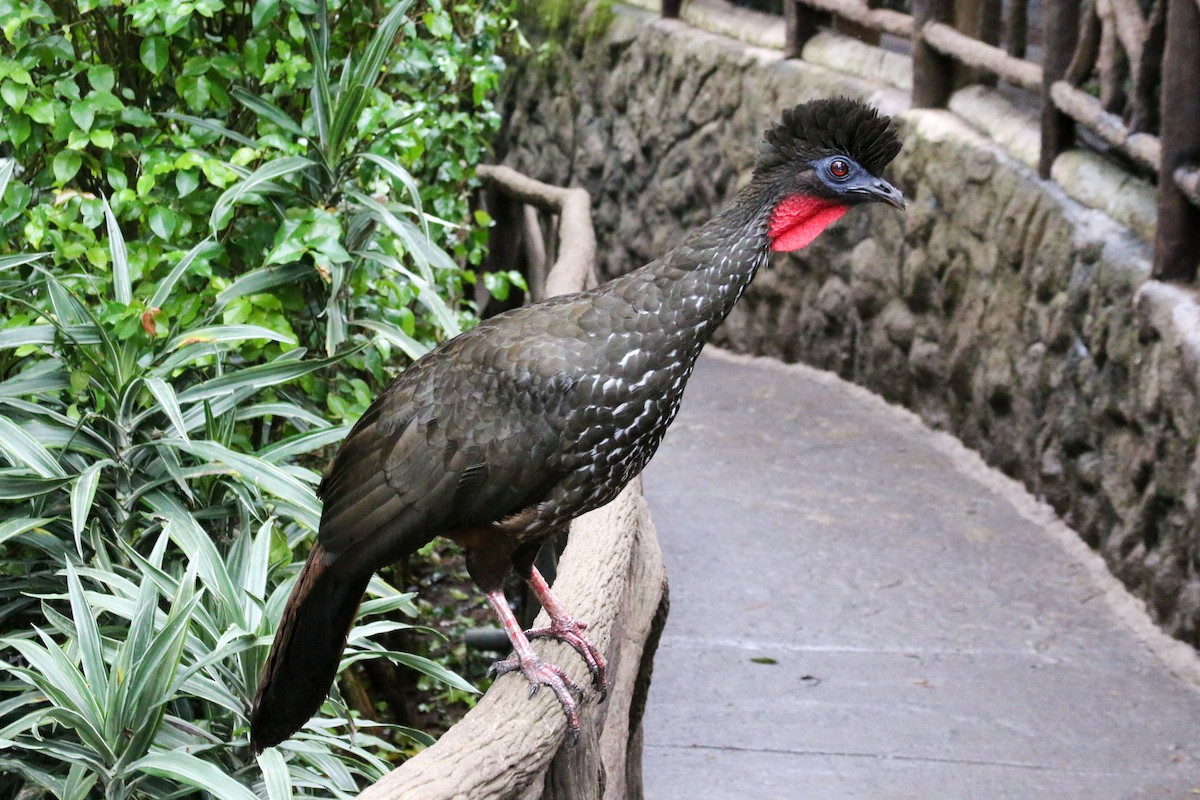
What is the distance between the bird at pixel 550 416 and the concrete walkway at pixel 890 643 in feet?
5.56

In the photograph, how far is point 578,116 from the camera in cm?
1020

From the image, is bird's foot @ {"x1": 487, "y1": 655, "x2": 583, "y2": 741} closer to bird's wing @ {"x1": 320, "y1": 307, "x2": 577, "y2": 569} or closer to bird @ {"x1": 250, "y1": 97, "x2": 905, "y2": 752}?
bird @ {"x1": 250, "y1": 97, "x2": 905, "y2": 752}

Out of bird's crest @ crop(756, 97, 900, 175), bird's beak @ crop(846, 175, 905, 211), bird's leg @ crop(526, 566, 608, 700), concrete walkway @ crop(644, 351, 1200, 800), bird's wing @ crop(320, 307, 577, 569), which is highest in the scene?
bird's crest @ crop(756, 97, 900, 175)

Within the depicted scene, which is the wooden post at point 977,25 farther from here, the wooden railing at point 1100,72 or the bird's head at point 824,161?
the bird's head at point 824,161

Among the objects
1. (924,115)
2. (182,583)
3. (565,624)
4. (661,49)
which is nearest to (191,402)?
(182,583)

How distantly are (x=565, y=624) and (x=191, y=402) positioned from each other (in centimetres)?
116

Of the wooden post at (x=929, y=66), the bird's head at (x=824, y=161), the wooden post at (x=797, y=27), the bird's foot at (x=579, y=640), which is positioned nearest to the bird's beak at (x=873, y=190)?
the bird's head at (x=824, y=161)

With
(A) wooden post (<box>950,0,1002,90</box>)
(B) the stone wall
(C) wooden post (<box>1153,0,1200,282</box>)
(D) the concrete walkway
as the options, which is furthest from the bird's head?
(A) wooden post (<box>950,0,1002,90</box>)

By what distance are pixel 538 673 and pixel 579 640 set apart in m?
0.21

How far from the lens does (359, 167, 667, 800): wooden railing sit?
6.82 feet

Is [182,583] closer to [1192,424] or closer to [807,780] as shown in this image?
[807,780]

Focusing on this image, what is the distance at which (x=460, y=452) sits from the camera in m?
2.60

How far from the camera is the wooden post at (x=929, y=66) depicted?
22.0 feet

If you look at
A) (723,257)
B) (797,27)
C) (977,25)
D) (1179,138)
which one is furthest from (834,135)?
(797,27)
